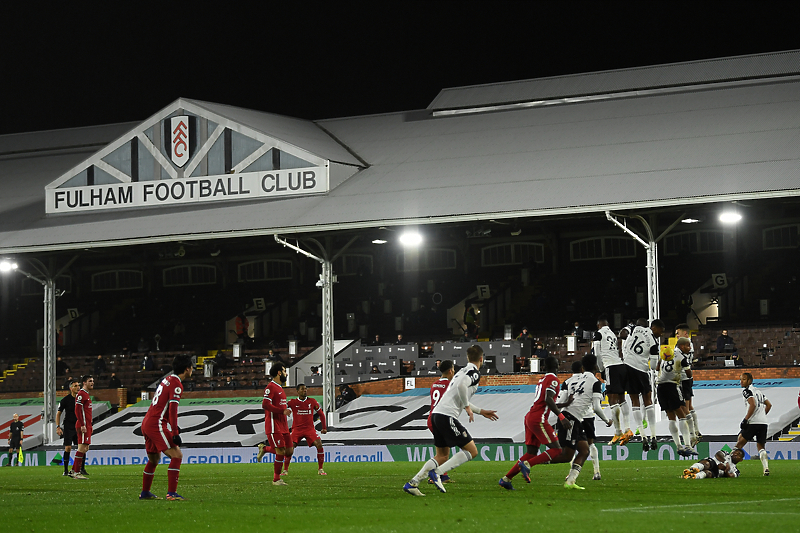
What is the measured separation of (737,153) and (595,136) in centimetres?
540

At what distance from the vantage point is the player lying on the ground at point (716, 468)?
17297 millimetres

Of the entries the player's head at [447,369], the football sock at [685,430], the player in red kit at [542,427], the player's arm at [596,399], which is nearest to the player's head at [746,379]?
the football sock at [685,430]

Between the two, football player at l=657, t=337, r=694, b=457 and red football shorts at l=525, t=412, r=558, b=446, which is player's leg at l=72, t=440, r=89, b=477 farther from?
football player at l=657, t=337, r=694, b=457

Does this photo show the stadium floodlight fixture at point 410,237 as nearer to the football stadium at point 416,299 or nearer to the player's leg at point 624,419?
the football stadium at point 416,299

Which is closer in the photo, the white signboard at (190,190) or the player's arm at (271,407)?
the player's arm at (271,407)

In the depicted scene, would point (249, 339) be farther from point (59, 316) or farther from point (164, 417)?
point (164, 417)

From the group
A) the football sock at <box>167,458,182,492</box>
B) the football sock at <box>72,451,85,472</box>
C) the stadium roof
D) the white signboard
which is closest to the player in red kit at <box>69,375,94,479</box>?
the football sock at <box>72,451,85,472</box>

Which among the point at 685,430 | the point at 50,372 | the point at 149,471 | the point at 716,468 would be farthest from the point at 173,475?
the point at 50,372

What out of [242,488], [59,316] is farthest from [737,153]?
[59,316]

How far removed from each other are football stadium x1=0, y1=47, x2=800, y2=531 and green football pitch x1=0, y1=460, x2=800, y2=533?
16cm

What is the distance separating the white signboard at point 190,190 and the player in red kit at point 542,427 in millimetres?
19480

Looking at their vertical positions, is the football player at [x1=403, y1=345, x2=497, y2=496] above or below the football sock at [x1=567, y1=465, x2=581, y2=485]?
above

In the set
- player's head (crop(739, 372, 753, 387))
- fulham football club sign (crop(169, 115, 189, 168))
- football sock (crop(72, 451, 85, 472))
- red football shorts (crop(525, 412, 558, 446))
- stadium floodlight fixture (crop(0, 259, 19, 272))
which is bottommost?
football sock (crop(72, 451, 85, 472))

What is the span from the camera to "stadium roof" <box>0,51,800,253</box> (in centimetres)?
3020
